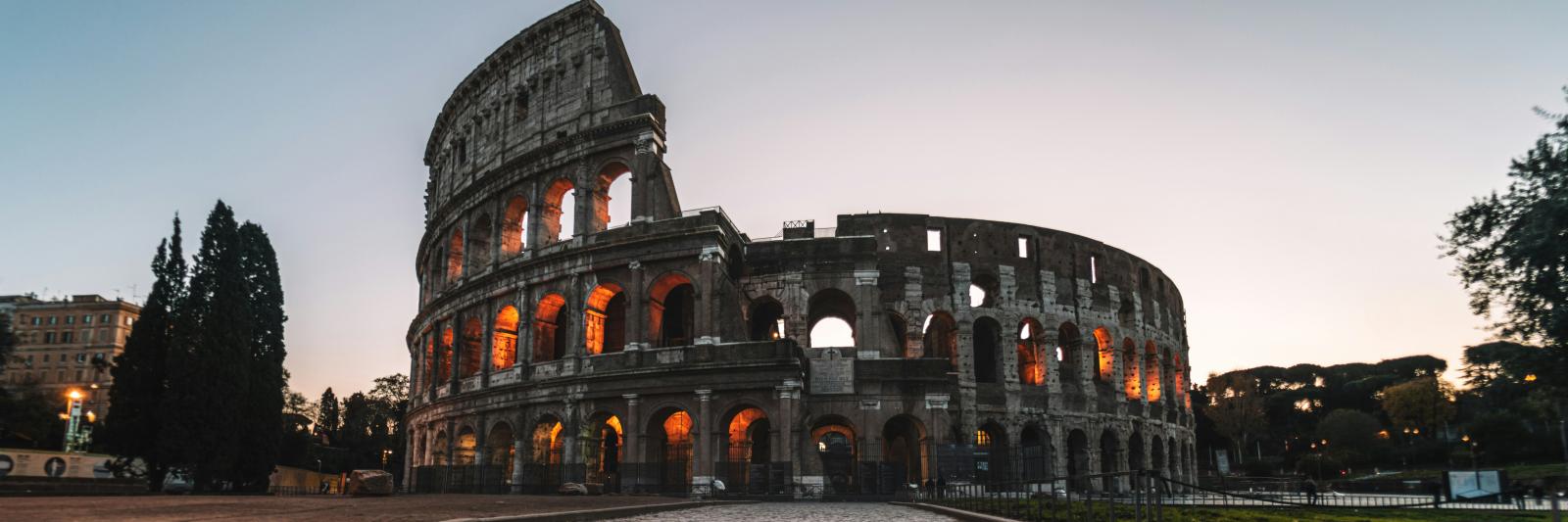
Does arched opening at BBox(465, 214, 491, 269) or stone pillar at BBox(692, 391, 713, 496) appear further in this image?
arched opening at BBox(465, 214, 491, 269)

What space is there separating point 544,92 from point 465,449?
39.8 feet

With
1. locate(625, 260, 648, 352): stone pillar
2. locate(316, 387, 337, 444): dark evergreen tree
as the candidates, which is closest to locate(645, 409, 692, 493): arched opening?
locate(625, 260, 648, 352): stone pillar

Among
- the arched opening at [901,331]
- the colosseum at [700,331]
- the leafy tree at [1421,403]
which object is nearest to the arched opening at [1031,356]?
the colosseum at [700,331]

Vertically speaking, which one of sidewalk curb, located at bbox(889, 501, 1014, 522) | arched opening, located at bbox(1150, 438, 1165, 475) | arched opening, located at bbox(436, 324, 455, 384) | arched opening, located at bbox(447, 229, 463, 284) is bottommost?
sidewalk curb, located at bbox(889, 501, 1014, 522)

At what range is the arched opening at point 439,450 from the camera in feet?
108

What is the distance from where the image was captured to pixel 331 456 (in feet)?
191

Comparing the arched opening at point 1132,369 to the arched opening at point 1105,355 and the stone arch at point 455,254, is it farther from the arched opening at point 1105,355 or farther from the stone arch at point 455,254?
the stone arch at point 455,254

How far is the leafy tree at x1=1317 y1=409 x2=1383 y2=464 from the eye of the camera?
61.1 meters

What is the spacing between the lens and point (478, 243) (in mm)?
34125

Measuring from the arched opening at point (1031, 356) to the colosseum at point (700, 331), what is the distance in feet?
0.45

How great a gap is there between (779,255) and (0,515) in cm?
2350

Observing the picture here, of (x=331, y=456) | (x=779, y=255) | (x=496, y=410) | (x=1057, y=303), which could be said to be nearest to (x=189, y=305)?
(x=496, y=410)

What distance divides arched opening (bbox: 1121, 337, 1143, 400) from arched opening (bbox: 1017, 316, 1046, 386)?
12.9 feet

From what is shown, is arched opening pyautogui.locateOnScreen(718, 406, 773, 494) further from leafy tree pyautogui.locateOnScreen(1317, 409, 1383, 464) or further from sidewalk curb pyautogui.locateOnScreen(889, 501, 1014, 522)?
leafy tree pyautogui.locateOnScreen(1317, 409, 1383, 464)
